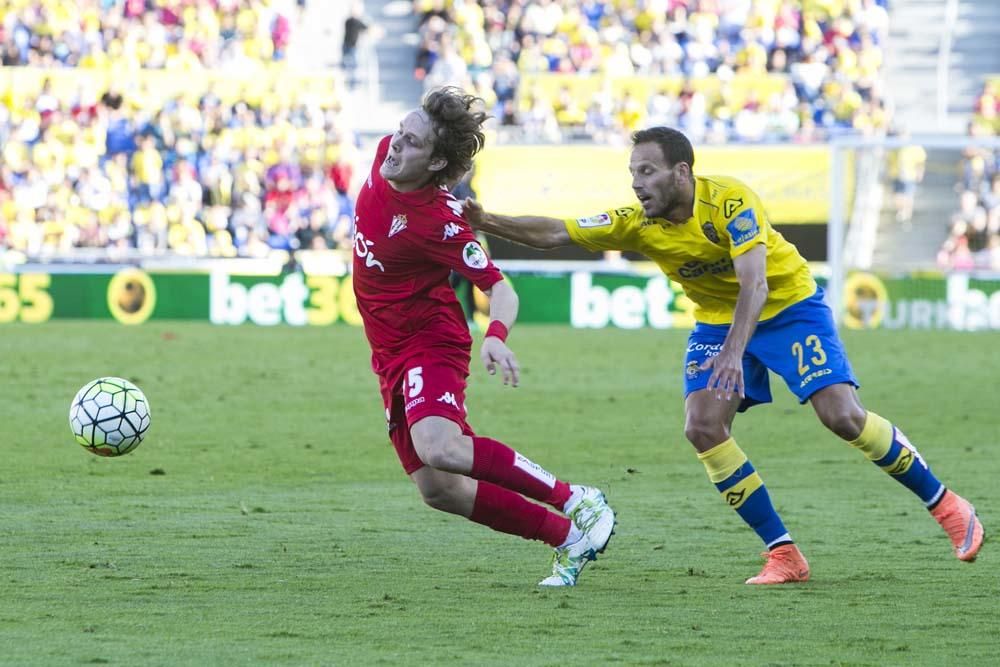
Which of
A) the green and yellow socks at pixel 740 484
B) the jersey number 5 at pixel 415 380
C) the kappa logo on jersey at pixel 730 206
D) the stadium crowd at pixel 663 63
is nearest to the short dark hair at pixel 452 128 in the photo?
the jersey number 5 at pixel 415 380

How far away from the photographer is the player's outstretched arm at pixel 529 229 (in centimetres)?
715

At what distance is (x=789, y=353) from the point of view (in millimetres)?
7078

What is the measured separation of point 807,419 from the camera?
13945mm

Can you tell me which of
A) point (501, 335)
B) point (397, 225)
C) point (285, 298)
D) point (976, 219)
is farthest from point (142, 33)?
point (501, 335)

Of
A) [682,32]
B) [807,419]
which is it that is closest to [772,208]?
[682,32]

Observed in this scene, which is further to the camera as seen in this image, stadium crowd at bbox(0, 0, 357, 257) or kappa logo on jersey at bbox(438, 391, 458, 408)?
stadium crowd at bbox(0, 0, 357, 257)

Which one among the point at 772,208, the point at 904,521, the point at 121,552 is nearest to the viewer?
the point at 121,552

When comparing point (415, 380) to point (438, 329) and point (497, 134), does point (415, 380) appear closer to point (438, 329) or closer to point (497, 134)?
point (438, 329)

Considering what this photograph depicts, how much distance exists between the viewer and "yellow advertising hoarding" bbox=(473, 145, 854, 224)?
25.0 meters

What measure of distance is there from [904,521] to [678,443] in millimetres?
3621

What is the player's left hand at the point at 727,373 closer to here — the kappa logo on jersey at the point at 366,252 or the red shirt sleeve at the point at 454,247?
the red shirt sleeve at the point at 454,247

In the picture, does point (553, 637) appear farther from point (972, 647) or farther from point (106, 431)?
point (106, 431)

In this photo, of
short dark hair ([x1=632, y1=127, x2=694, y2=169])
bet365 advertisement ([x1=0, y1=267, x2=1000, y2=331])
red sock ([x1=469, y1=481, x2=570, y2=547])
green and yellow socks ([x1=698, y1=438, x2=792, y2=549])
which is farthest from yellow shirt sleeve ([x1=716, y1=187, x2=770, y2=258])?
bet365 advertisement ([x1=0, y1=267, x2=1000, y2=331])

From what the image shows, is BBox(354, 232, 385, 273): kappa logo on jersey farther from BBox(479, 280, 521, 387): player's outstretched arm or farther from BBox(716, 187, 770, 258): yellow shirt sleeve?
BBox(716, 187, 770, 258): yellow shirt sleeve
